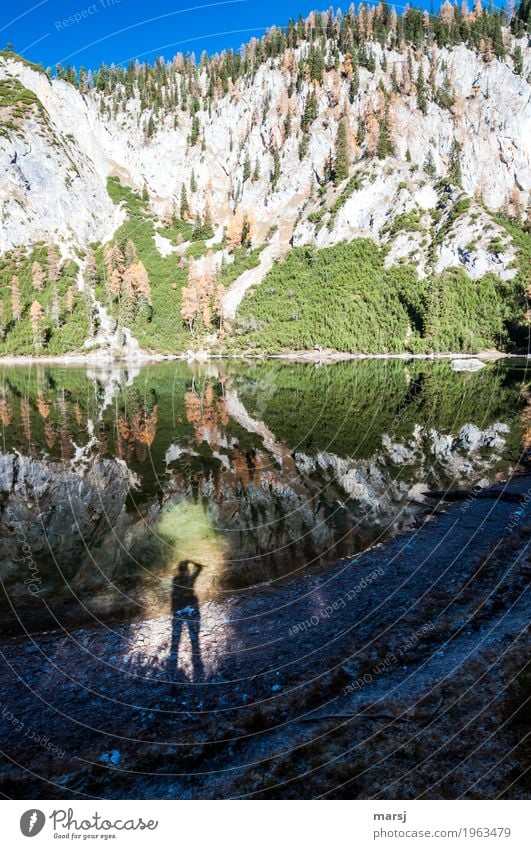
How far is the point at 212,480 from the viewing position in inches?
704

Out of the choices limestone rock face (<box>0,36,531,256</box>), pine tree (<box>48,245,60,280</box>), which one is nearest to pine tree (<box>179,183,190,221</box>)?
limestone rock face (<box>0,36,531,256</box>)

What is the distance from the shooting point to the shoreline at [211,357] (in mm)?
72062

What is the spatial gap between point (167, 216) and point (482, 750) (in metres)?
136

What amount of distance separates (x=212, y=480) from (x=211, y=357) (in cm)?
6902

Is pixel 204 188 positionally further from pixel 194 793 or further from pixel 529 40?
pixel 194 793

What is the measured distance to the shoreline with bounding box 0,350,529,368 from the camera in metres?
72.1

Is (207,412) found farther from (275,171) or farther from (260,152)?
(260,152)

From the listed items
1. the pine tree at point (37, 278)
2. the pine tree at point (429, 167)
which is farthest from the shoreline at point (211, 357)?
the pine tree at point (429, 167)

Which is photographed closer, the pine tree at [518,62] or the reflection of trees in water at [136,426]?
the reflection of trees in water at [136,426]

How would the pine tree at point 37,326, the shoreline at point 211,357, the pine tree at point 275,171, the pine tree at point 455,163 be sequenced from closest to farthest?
the shoreline at point 211,357 < the pine tree at point 37,326 < the pine tree at point 455,163 < the pine tree at point 275,171

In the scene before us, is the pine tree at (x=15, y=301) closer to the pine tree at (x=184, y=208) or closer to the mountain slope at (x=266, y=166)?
the mountain slope at (x=266, y=166)

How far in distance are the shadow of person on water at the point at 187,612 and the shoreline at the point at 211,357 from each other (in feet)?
205

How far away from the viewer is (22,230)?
10325cm

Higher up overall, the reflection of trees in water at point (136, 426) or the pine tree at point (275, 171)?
the pine tree at point (275, 171)
